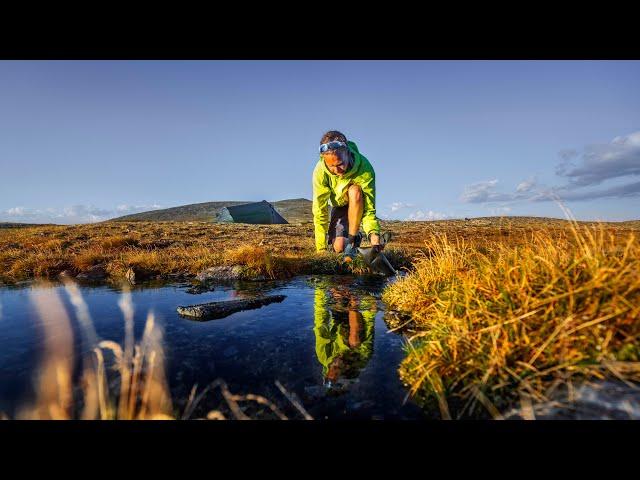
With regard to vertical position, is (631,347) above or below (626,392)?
above

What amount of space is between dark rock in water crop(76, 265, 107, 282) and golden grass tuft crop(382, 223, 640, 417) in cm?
1195

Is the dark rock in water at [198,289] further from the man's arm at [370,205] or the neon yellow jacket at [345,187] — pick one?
the man's arm at [370,205]

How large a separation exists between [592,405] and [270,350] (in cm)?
378

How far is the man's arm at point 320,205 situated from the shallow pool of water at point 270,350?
161 cm

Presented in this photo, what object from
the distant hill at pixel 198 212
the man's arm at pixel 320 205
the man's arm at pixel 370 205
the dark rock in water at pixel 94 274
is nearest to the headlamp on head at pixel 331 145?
the man's arm at pixel 320 205

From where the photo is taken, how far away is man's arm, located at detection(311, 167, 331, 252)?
931 cm

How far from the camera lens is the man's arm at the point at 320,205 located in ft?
30.6

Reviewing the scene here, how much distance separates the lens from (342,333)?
18.7 feet

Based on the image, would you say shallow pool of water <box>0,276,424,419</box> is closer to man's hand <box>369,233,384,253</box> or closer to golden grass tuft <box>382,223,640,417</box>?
golden grass tuft <box>382,223,640,417</box>

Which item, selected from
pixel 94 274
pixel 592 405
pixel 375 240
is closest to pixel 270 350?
pixel 592 405

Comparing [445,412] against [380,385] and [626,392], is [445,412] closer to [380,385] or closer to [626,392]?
[380,385]
